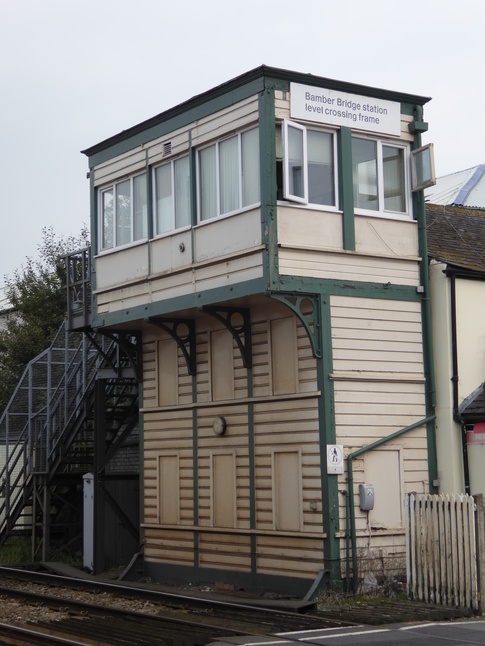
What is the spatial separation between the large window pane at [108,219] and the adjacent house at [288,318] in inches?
36.5

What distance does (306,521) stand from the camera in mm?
15023

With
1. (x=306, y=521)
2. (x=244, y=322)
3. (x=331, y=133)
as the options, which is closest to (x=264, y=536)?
(x=306, y=521)

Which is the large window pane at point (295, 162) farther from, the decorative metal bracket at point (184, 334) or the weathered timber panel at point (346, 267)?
the decorative metal bracket at point (184, 334)

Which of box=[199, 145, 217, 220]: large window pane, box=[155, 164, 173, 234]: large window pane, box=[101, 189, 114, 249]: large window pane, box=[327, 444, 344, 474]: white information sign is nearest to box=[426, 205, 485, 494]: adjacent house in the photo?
box=[327, 444, 344, 474]: white information sign

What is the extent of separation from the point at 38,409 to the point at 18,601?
814 centimetres

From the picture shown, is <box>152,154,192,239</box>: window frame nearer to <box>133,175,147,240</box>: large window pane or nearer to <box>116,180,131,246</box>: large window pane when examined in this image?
<box>133,175,147,240</box>: large window pane

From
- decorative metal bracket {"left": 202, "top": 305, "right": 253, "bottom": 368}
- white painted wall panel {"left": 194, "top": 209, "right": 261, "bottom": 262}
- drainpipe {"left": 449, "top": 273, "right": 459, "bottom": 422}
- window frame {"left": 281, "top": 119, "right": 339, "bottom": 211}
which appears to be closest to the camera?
window frame {"left": 281, "top": 119, "right": 339, "bottom": 211}

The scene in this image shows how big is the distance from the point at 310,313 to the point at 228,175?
270cm

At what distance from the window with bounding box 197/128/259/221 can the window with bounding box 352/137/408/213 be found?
165 cm

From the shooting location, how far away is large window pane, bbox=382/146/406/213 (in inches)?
641

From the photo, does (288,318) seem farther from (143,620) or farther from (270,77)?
(143,620)

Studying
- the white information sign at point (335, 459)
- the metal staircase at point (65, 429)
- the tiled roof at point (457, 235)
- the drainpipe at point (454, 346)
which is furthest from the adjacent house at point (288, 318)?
the metal staircase at point (65, 429)

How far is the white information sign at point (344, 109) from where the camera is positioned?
15.4 meters

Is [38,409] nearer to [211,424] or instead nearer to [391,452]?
[211,424]
